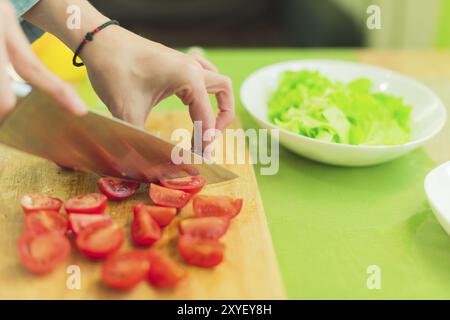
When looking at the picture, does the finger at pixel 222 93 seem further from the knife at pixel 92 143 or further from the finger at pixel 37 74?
the finger at pixel 37 74

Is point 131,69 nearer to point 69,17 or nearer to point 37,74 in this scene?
point 69,17

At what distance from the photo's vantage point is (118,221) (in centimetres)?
103

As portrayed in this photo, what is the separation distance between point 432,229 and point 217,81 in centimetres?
47

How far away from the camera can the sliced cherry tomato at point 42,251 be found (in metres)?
0.89

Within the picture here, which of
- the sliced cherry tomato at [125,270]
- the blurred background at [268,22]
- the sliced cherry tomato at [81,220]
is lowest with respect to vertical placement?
the blurred background at [268,22]

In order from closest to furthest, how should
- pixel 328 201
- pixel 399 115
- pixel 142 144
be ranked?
pixel 142 144
pixel 328 201
pixel 399 115

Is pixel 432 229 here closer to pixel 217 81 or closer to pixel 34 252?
pixel 217 81

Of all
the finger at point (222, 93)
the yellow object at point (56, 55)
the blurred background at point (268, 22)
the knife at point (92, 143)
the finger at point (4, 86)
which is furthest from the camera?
the blurred background at point (268, 22)

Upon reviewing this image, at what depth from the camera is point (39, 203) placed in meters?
1.02

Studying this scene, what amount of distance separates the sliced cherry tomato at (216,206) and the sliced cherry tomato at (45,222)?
0.22 metres

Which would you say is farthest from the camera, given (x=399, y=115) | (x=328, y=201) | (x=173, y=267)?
(x=399, y=115)

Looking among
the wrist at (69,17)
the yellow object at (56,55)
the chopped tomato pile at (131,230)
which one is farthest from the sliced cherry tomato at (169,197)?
the yellow object at (56,55)

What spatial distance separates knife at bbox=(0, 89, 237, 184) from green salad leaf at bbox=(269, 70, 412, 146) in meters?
0.26

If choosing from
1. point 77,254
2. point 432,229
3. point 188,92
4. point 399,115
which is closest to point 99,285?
point 77,254
